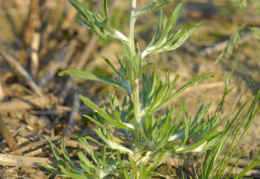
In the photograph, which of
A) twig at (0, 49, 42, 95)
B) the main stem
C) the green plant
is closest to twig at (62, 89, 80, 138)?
twig at (0, 49, 42, 95)

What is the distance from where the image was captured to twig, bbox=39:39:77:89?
3.02 metres

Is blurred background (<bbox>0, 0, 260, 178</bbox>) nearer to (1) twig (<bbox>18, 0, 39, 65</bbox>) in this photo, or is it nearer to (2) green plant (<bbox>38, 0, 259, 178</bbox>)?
(1) twig (<bbox>18, 0, 39, 65</bbox>)

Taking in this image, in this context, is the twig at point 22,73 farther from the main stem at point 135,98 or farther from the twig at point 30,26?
the main stem at point 135,98

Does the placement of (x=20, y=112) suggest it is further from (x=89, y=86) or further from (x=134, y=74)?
(x=134, y=74)

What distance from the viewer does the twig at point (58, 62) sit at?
9.90 ft

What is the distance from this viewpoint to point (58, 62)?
10.5 feet

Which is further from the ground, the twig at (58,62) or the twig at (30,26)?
the twig at (30,26)

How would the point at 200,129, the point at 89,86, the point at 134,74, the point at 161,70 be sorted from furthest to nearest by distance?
1. the point at 161,70
2. the point at 89,86
3. the point at 200,129
4. the point at 134,74

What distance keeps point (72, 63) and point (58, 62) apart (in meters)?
0.20

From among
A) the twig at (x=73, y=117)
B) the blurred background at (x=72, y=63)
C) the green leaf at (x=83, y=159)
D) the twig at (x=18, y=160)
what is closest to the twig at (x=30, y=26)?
the blurred background at (x=72, y=63)

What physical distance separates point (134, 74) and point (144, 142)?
39cm

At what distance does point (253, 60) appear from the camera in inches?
137

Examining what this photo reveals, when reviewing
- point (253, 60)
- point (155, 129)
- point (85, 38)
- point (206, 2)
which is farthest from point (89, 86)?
point (206, 2)

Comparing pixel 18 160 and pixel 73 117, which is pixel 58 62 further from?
pixel 18 160
